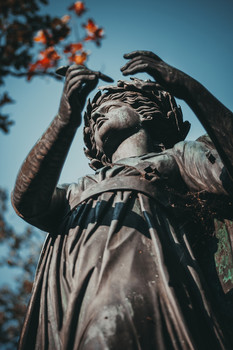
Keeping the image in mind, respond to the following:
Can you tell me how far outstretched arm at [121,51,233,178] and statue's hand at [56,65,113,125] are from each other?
1.04ft

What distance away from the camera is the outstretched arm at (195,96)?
4199 millimetres

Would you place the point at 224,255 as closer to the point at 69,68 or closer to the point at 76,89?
the point at 76,89

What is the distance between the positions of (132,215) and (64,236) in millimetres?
741

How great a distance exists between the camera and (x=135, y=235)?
419cm

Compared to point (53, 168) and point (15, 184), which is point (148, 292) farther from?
point (15, 184)

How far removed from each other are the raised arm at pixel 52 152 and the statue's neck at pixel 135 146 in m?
1.31

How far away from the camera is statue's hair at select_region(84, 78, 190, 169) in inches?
237

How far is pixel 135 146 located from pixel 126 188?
1.14m

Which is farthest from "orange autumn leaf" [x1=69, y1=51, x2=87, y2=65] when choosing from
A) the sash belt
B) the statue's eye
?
the statue's eye

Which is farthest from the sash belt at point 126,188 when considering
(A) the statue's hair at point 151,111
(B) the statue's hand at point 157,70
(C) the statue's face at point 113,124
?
(A) the statue's hair at point 151,111

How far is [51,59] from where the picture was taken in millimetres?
3506

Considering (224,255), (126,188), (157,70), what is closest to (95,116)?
(126,188)

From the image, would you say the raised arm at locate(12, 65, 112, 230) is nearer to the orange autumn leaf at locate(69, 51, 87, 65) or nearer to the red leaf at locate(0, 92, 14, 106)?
the orange autumn leaf at locate(69, 51, 87, 65)

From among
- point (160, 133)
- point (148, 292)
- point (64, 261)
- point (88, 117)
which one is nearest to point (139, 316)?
point (148, 292)
